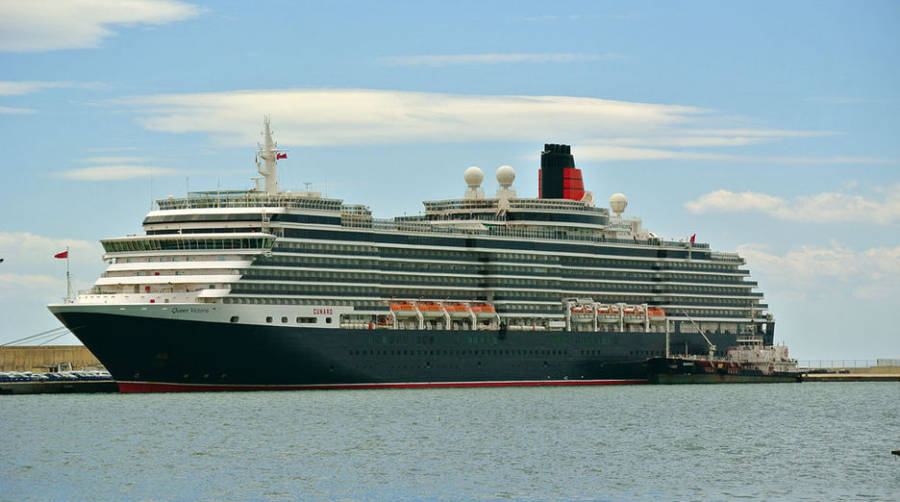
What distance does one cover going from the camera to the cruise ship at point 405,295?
298 feet

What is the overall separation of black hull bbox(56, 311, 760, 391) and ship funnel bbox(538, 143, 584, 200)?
13515 mm

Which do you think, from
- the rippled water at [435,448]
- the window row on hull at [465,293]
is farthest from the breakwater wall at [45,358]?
the window row on hull at [465,293]

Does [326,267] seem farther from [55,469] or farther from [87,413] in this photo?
[55,469]

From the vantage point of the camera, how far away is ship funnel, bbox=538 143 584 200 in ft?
398

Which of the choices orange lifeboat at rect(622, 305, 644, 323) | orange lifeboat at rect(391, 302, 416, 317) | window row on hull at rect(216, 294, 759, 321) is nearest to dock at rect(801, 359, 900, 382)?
window row on hull at rect(216, 294, 759, 321)

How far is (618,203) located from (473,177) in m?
15.4

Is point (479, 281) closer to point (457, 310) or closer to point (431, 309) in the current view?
point (457, 310)

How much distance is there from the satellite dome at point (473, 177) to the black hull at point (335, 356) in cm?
1510

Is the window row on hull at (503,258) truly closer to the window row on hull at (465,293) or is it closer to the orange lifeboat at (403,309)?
the window row on hull at (465,293)

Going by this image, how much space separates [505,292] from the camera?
10969 centimetres

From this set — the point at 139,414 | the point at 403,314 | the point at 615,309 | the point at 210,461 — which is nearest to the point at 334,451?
the point at 210,461

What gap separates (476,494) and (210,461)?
522 inches

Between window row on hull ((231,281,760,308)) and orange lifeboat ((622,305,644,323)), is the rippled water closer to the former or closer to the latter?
window row on hull ((231,281,760,308))

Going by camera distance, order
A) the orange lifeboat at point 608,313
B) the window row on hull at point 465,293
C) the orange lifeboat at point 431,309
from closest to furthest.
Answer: the window row on hull at point 465,293
the orange lifeboat at point 431,309
the orange lifeboat at point 608,313
